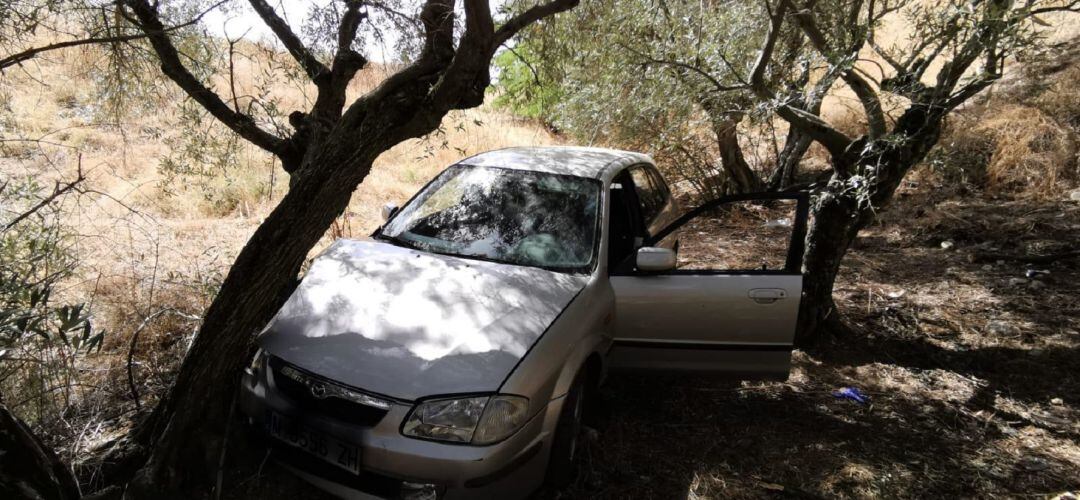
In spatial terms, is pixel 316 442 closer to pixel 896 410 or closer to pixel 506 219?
pixel 506 219

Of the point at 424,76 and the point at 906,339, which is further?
the point at 906,339

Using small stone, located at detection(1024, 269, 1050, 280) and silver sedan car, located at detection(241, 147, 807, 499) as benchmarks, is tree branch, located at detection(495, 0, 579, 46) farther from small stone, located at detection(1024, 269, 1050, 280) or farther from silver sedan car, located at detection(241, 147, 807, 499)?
small stone, located at detection(1024, 269, 1050, 280)

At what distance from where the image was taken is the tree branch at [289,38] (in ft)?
13.9


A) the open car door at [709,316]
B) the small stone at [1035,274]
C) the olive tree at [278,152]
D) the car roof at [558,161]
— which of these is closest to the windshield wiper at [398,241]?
the olive tree at [278,152]

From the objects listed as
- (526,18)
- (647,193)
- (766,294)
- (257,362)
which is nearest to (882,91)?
(647,193)

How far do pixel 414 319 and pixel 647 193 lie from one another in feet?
7.69

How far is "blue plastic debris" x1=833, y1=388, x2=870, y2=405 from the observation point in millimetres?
3947

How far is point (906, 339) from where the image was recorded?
4.77 meters

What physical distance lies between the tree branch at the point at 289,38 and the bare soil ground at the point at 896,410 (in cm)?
295

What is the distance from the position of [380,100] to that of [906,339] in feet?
14.0

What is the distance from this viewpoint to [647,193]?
14.8 ft

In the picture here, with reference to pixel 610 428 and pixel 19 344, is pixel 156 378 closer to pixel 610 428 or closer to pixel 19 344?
pixel 19 344

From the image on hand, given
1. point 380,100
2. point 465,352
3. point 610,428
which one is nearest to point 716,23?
point 380,100

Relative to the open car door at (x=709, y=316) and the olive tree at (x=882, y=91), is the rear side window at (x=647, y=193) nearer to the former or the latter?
the open car door at (x=709, y=316)
